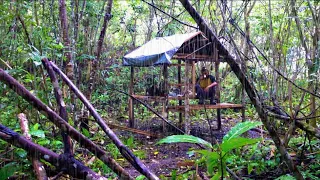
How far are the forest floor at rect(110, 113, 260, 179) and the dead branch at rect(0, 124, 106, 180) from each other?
196cm

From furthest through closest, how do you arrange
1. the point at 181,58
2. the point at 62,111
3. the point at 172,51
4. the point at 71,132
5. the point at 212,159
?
1. the point at 181,58
2. the point at 172,51
3. the point at 62,111
4. the point at 71,132
5. the point at 212,159

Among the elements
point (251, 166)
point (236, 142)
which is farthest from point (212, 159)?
point (251, 166)

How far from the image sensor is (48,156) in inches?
80.7

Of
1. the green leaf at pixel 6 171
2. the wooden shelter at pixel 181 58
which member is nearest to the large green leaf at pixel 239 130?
the green leaf at pixel 6 171

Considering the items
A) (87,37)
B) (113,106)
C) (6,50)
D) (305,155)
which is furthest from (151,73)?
(305,155)

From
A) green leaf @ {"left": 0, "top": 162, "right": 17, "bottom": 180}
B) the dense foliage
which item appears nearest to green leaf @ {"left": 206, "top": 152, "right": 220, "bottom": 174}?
the dense foliage

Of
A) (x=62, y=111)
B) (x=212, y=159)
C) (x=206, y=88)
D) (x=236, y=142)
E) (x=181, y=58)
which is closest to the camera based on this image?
(x=236, y=142)

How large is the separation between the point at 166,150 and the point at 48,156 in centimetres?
481

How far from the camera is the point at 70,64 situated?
Result: 5.05m

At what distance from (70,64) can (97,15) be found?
5731 mm

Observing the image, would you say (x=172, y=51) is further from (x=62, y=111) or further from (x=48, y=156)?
(x=48, y=156)

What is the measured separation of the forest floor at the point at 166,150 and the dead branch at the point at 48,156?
1959mm

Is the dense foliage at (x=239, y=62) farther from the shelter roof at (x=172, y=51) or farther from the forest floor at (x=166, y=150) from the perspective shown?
the shelter roof at (x=172, y=51)

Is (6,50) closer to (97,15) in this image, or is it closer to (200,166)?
(200,166)
